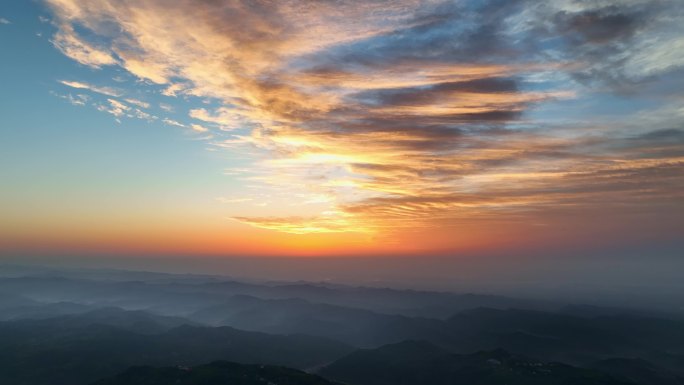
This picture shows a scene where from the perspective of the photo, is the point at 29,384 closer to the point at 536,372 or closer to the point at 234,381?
the point at 234,381

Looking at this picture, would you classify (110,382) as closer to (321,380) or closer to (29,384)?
(29,384)

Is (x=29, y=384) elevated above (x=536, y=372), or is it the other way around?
(x=536, y=372)

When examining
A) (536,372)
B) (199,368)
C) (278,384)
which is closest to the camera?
(278,384)

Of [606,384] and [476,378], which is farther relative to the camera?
[476,378]

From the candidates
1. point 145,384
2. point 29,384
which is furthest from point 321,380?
point 29,384

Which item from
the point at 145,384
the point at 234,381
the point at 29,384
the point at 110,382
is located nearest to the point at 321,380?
the point at 234,381

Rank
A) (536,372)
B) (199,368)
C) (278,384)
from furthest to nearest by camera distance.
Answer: (536,372) → (199,368) → (278,384)
